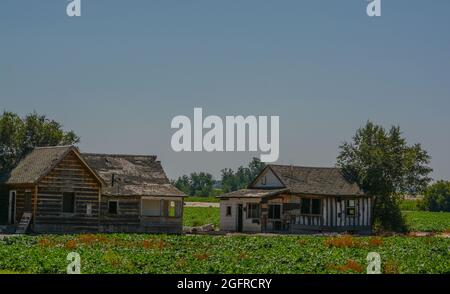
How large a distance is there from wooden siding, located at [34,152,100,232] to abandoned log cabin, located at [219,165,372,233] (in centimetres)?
1234

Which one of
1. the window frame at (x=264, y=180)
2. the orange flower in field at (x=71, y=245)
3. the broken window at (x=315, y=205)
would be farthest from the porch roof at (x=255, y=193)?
the orange flower in field at (x=71, y=245)

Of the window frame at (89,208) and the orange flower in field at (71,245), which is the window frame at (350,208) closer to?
the window frame at (89,208)

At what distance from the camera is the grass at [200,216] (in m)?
75.2

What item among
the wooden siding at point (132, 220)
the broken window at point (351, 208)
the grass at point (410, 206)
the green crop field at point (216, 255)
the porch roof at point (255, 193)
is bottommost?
the green crop field at point (216, 255)

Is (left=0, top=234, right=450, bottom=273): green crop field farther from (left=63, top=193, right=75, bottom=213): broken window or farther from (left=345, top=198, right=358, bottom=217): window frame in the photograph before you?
(left=345, top=198, right=358, bottom=217): window frame

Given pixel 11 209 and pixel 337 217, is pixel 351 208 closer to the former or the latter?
pixel 337 217

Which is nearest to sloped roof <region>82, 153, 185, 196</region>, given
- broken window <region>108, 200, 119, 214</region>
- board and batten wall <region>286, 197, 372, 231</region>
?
broken window <region>108, 200, 119, 214</region>

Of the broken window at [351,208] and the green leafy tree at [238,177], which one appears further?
the green leafy tree at [238,177]
